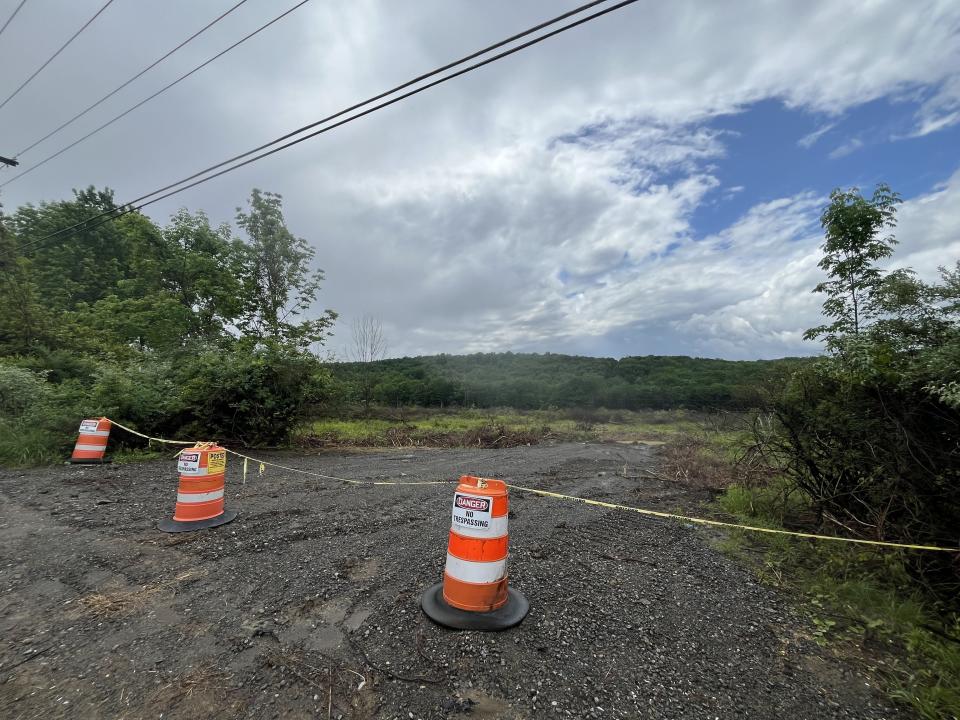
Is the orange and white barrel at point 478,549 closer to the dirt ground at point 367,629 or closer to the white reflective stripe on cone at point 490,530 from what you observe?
the white reflective stripe on cone at point 490,530

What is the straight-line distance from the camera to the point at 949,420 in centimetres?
370

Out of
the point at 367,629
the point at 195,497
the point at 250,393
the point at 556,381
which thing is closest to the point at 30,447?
the point at 250,393

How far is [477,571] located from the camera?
9.99 feet

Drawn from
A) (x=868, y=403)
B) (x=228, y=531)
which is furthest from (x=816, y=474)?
(x=228, y=531)

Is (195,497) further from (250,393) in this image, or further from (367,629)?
(250,393)

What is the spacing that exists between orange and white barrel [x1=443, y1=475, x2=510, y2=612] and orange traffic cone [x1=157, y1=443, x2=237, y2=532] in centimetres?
341

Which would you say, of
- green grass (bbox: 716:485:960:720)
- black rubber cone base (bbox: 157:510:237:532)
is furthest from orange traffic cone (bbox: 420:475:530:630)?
black rubber cone base (bbox: 157:510:237:532)

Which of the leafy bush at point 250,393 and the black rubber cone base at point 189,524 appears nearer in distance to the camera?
the black rubber cone base at point 189,524

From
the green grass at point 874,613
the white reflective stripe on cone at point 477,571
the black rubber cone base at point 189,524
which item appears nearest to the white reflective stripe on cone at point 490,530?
the white reflective stripe on cone at point 477,571

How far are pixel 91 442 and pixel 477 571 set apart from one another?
9432 mm

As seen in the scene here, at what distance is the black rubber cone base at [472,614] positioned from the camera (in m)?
2.89

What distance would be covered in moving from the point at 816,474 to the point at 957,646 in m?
2.44

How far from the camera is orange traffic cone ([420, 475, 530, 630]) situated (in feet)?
9.93

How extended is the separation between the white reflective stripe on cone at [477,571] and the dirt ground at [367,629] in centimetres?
35
